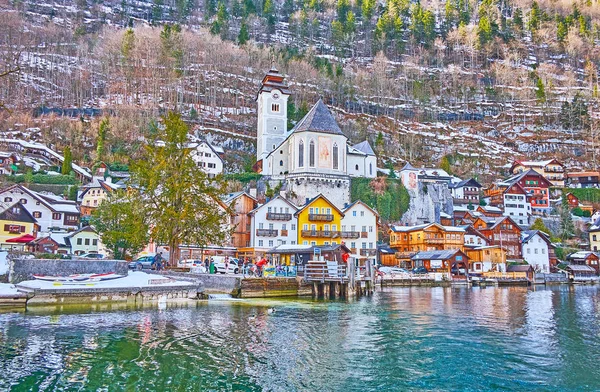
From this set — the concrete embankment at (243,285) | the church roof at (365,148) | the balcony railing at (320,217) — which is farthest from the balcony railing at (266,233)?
the church roof at (365,148)

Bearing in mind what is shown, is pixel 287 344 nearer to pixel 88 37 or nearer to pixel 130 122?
pixel 130 122

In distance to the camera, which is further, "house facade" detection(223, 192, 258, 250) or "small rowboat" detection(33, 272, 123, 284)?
"house facade" detection(223, 192, 258, 250)

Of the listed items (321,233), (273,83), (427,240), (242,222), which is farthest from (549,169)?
(242,222)

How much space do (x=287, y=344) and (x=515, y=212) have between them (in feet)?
250

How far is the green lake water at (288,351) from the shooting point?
11.3 meters

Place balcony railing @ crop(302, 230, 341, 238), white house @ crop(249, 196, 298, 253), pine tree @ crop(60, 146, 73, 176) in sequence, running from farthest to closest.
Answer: pine tree @ crop(60, 146, 73, 176) < balcony railing @ crop(302, 230, 341, 238) < white house @ crop(249, 196, 298, 253)

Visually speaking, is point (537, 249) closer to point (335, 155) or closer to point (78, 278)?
point (335, 155)

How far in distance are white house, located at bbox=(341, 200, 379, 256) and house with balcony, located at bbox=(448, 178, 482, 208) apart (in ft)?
93.9

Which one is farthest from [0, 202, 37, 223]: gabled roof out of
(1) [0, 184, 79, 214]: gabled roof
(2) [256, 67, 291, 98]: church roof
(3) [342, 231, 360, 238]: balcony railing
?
(2) [256, 67, 291, 98]: church roof

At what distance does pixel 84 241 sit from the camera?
54.3 meters

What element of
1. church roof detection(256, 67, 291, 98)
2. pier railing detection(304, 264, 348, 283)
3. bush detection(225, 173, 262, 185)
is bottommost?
pier railing detection(304, 264, 348, 283)

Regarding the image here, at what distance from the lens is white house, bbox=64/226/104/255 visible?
5328cm

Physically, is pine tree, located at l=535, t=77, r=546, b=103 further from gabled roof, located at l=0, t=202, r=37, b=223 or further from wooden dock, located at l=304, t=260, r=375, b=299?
gabled roof, located at l=0, t=202, r=37, b=223

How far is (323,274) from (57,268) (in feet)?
55.8
